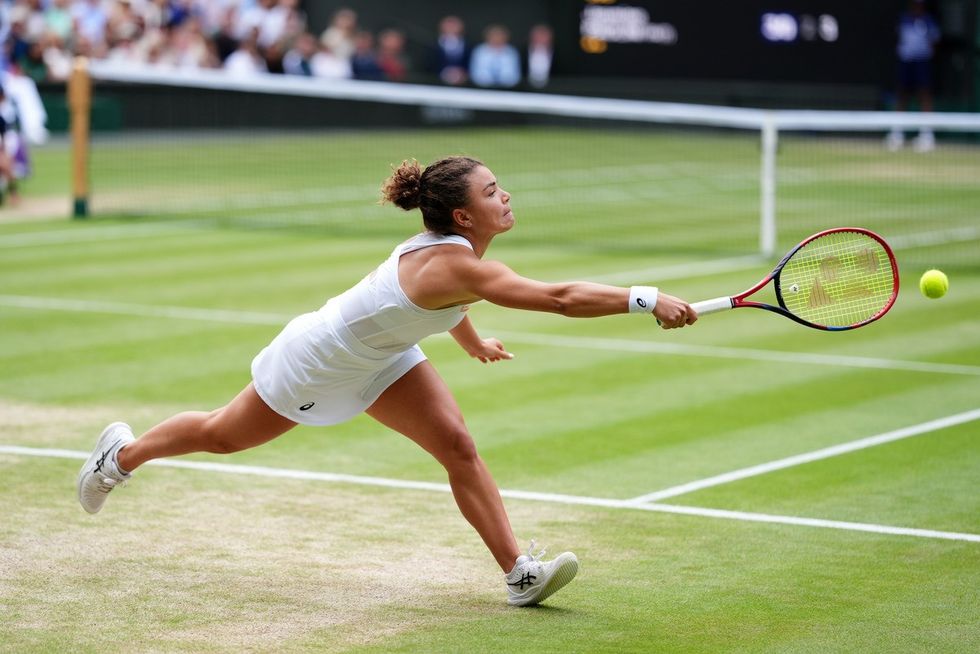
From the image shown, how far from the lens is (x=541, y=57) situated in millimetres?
36688

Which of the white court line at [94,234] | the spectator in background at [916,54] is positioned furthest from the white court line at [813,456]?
the spectator in background at [916,54]

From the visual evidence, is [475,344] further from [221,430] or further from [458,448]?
[221,430]

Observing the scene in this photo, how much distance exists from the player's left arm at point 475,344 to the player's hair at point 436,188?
0.67 metres

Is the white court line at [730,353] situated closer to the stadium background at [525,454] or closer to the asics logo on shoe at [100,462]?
the stadium background at [525,454]

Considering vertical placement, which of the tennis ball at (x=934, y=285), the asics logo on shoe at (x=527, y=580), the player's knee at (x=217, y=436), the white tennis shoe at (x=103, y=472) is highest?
the tennis ball at (x=934, y=285)

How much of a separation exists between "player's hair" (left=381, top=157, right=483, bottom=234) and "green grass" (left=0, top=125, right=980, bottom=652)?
5.02 feet

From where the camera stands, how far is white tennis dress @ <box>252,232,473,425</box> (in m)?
6.26

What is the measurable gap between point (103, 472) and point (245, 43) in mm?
27009

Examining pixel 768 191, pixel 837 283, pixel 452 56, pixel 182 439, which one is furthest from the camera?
pixel 452 56

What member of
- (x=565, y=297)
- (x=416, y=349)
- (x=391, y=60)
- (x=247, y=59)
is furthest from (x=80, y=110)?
(x=391, y=60)

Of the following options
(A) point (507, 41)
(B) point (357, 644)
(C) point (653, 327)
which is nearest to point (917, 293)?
(C) point (653, 327)

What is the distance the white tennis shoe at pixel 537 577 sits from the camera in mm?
6293

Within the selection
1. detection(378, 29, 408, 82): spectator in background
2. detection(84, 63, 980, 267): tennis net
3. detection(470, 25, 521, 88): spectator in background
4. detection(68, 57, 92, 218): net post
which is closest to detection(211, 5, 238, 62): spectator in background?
detection(84, 63, 980, 267): tennis net

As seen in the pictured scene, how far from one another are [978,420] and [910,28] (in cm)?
2410
